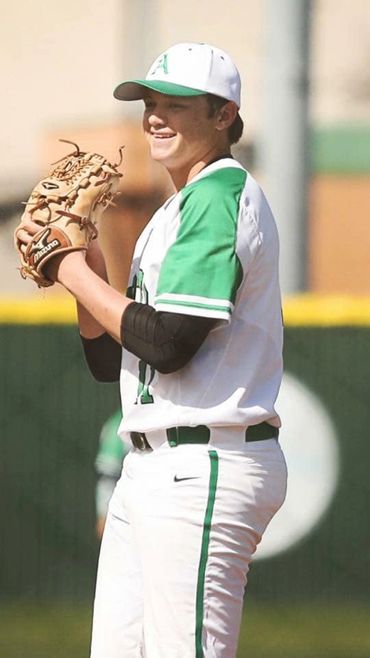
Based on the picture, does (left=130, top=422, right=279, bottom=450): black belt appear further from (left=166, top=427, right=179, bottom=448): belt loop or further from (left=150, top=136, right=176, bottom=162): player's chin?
(left=150, top=136, right=176, bottom=162): player's chin

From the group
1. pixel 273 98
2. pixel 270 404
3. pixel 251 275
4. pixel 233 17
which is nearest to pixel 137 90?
pixel 251 275

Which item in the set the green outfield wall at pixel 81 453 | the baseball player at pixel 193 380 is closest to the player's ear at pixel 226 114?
the baseball player at pixel 193 380

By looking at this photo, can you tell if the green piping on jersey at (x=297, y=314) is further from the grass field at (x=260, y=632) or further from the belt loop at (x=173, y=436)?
the belt loop at (x=173, y=436)

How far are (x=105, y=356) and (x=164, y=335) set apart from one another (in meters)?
0.55

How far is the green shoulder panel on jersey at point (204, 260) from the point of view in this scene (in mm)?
3174

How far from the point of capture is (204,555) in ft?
10.6

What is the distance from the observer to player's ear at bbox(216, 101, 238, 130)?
339 centimetres

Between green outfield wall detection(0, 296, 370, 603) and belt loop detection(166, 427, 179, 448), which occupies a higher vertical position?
belt loop detection(166, 427, 179, 448)

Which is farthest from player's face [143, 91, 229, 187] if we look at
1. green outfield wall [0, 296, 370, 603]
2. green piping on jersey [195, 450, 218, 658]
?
green outfield wall [0, 296, 370, 603]

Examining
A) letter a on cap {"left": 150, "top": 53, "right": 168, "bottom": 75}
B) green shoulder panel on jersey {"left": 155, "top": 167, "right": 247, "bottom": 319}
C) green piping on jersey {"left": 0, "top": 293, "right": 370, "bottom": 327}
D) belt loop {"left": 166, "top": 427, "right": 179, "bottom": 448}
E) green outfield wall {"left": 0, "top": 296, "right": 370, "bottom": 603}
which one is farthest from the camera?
green piping on jersey {"left": 0, "top": 293, "right": 370, "bottom": 327}

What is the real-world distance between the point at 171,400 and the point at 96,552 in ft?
9.95

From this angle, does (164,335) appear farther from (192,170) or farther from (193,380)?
(192,170)

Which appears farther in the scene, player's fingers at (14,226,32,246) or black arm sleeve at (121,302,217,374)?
player's fingers at (14,226,32,246)

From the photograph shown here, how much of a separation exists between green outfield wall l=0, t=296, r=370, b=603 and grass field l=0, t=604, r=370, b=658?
0.06 m
